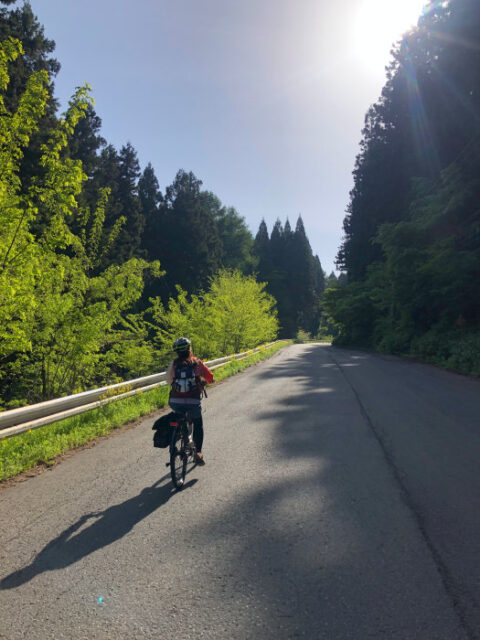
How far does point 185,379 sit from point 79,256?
8.16 metres

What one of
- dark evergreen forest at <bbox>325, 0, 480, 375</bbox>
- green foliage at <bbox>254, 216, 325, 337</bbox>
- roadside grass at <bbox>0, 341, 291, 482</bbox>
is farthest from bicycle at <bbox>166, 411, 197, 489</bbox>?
green foliage at <bbox>254, 216, 325, 337</bbox>

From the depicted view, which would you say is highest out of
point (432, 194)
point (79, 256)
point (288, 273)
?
point (288, 273)

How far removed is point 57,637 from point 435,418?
736 cm

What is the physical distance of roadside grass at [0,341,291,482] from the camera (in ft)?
18.6

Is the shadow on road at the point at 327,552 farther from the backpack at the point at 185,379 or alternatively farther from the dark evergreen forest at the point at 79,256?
the dark evergreen forest at the point at 79,256

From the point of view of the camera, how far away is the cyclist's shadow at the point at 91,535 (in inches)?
121

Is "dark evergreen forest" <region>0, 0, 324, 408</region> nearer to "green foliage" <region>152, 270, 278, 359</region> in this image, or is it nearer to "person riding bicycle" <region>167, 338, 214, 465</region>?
"green foliage" <region>152, 270, 278, 359</region>

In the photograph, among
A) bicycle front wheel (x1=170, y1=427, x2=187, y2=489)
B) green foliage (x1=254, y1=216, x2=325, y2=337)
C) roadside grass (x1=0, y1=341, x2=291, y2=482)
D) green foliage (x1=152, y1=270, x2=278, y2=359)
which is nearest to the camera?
bicycle front wheel (x1=170, y1=427, x2=187, y2=489)

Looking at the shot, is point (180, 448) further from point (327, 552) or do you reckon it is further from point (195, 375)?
point (327, 552)

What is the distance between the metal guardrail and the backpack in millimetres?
2310

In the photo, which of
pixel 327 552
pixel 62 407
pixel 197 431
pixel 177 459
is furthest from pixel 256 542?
pixel 62 407

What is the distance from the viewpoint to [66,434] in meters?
7.00

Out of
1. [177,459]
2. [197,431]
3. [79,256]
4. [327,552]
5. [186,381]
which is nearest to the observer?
[327,552]

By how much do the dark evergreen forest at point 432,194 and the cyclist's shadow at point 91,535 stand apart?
46.9 ft
